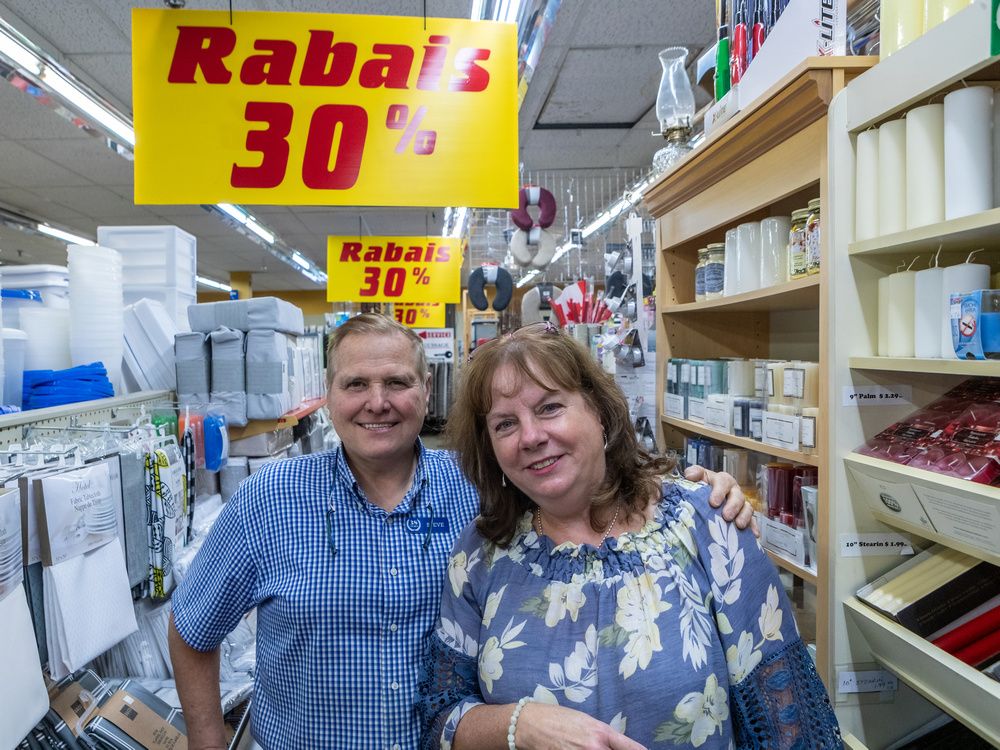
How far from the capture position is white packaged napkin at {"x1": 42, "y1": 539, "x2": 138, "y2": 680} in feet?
5.43

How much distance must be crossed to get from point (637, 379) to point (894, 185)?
1.87 meters

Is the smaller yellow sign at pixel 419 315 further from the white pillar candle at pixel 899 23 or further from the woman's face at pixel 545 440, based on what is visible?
the woman's face at pixel 545 440

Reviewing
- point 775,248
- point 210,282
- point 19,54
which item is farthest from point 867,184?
point 210,282

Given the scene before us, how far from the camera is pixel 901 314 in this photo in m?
1.52

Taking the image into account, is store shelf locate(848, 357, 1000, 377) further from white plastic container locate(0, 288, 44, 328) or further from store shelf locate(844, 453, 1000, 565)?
white plastic container locate(0, 288, 44, 328)

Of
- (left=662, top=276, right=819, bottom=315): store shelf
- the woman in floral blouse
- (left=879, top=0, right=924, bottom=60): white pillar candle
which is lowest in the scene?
the woman in floral blouse

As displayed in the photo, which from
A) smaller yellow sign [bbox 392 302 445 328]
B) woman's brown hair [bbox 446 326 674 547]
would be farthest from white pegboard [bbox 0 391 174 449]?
smaller yellow sign [bbox 392 302 445 328]

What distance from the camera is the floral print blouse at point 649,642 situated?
1.11 meters

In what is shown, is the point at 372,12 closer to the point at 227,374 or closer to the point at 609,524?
the point at 227,374

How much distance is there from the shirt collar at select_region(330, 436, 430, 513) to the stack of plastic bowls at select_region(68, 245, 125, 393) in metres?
1.78

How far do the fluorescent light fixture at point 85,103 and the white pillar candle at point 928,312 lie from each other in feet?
13.9

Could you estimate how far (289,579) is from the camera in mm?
1480

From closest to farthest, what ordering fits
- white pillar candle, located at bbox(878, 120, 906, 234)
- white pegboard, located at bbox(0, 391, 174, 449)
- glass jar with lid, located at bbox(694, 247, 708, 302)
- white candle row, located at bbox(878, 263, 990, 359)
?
white candle row, located at bbox(878, 263, 990, 359) < white pillar candle, located at bbox(878, 120, 906, 234) < white pegboard, located at bbox(0, 391, 174, 449) < glass jar with lid, located at bbox(694, 247, 708, 302)

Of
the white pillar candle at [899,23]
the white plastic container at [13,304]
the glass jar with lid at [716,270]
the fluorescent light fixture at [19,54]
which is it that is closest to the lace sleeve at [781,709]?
the white pillar candle at [899,23]
